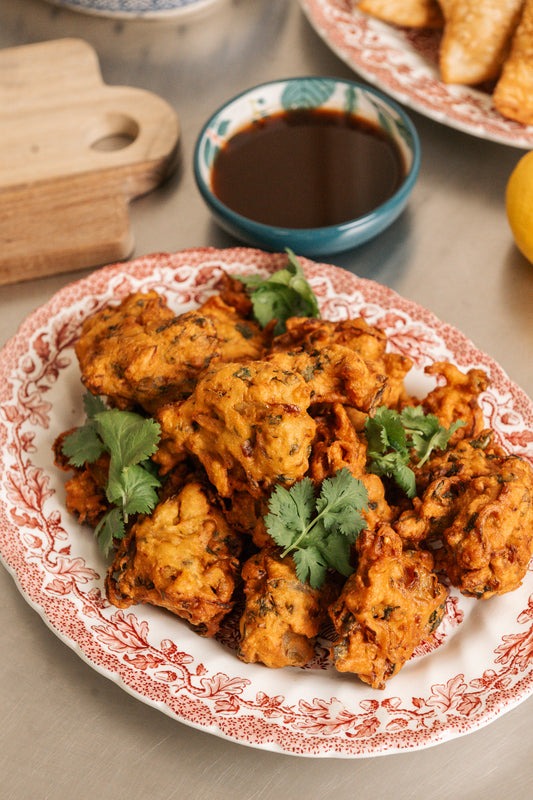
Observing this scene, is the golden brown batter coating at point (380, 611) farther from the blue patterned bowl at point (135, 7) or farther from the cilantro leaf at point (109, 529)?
the blue patterned bowl at point (135, 7)

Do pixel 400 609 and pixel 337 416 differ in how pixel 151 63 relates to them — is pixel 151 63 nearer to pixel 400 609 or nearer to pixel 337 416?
pixel 337 416

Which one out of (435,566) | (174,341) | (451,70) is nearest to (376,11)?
(451,70)

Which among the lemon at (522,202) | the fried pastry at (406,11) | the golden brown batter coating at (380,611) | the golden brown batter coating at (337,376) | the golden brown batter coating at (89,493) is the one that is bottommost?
the golden brown batter coating at (89,493)

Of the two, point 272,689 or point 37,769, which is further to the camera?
point 37,769

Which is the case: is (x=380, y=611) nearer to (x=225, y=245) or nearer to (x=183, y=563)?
(x=183, y=563)

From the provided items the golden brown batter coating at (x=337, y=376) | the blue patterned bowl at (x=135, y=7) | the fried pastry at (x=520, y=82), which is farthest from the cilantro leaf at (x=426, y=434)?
the blue patterned bowl at (x=135, y=7)

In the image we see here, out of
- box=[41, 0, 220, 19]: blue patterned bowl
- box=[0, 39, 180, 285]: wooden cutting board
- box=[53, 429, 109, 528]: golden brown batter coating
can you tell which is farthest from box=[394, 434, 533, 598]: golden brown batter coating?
box=[41, 0, 220, 19]: blue patterned bowl
